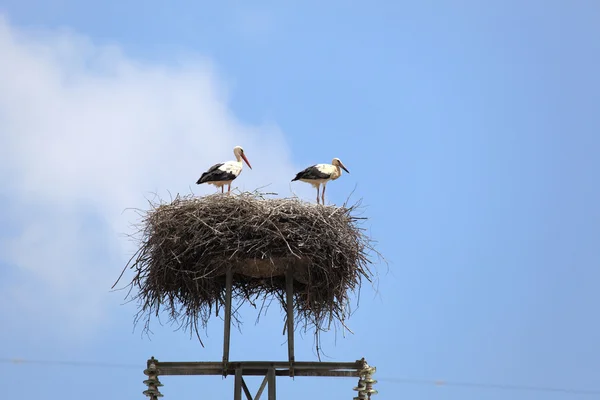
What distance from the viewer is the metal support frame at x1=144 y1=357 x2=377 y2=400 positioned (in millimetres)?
10367

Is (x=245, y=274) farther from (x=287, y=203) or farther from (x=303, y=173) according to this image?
(x=303, y=173)

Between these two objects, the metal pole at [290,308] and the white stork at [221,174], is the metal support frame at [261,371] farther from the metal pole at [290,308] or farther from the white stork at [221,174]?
the white stork at [221,174]

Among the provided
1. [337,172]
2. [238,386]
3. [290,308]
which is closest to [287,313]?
[290,308]

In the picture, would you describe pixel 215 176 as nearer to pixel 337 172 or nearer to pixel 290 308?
pixel 337 172

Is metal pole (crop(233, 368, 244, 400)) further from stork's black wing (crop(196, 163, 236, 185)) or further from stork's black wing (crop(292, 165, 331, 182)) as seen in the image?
stork's black wing (crop(292, 165, 331, 182))

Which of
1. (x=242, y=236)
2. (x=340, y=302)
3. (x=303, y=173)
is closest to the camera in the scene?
(x=242, y=236)

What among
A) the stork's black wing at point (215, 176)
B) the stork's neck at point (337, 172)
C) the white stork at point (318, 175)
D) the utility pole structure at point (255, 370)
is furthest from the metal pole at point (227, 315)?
the stork's neck at point (337, 172)

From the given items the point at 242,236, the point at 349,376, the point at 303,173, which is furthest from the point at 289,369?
the point at 303,173

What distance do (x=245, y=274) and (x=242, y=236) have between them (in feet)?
2.17

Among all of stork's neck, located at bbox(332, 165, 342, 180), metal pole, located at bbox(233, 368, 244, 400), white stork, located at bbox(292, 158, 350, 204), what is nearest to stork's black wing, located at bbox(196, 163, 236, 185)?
white stork, located at bbox(292, 158, 350, 204)

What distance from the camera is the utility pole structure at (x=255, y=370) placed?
Result: 1038 cm

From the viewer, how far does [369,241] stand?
1124 cm

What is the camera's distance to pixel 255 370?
10562 mm

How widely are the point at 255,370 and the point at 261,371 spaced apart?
6 cm
